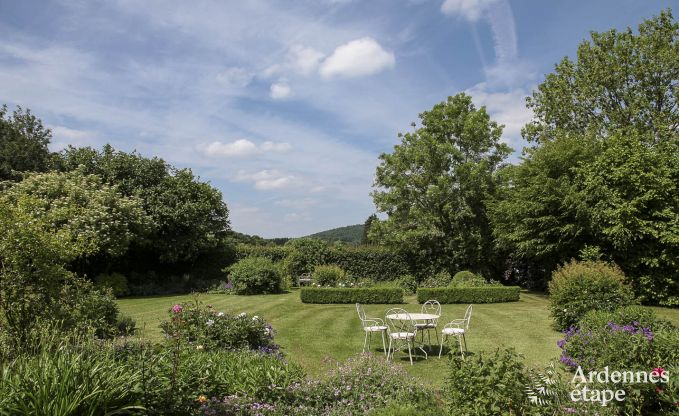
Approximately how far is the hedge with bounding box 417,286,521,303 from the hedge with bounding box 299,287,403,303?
0.98 metres

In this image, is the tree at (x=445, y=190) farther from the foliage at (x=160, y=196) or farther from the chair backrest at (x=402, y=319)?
the chair backrest at (x=402, y=319)

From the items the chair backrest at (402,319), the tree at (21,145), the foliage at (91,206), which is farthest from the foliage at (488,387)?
the tree at (21,145)

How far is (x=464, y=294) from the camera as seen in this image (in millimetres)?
16641

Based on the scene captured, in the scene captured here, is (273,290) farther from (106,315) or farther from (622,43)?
(622,43)

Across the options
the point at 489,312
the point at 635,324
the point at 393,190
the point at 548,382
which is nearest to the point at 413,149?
the point at 393,190

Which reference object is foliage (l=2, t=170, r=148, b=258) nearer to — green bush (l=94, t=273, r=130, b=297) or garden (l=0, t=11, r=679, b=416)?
garden (l=0, t=11, r=679, b=416)

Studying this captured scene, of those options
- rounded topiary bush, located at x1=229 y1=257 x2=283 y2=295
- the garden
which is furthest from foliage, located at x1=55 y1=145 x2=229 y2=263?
rounded topiary bush, located at x1=229 y1=257 x2=283 y2=295

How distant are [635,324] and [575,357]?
99 cm

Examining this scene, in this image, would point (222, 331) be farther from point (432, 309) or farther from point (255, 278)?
point (255, 278)

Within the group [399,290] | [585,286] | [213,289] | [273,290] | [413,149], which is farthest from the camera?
[413,149]

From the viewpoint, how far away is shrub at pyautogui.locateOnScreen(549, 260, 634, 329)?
9.73 meters

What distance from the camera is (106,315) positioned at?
8688 mm

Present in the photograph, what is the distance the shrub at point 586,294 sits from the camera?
973cm

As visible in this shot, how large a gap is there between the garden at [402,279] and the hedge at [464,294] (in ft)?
0.25
